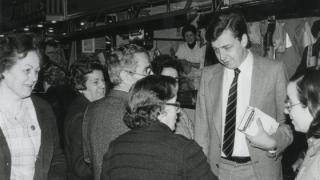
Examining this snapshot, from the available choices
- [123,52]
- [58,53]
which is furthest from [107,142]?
[58,53]

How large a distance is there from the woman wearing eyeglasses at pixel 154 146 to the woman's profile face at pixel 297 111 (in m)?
0.61

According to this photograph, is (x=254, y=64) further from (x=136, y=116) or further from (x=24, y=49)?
(x=24, y=49)

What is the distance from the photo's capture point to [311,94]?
176 centimetres

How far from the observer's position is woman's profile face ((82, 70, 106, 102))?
3.29 metres

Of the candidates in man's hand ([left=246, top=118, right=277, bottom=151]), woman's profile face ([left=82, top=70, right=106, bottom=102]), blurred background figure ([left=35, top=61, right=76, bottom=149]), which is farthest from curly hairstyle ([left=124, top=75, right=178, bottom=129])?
blurred background figure ([left=35, top=61, right=76, bottom=149])

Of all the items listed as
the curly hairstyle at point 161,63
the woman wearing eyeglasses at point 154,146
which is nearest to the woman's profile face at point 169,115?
the woman wearing eyeglasses at point 154,146

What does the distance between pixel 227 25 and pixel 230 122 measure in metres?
0.72

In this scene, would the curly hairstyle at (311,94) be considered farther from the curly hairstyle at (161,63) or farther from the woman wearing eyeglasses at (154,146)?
the curly hairstyle at (161,63)

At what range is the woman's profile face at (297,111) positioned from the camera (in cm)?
182

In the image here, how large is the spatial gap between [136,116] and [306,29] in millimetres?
3134

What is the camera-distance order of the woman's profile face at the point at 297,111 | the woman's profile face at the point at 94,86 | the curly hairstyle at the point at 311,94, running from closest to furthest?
the curly hairstyle at the point at 311,94
the woman's profile face at the point at 297,111
the woman's profile face at the point at 94,86

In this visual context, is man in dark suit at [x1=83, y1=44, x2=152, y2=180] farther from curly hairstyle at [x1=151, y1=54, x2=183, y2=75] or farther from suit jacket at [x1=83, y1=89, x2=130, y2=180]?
curly hairstyle at [x1=151, y1=54, x2=183, y2=75]

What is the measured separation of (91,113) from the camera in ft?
7.63

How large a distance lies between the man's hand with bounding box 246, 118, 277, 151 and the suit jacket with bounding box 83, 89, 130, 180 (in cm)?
82
